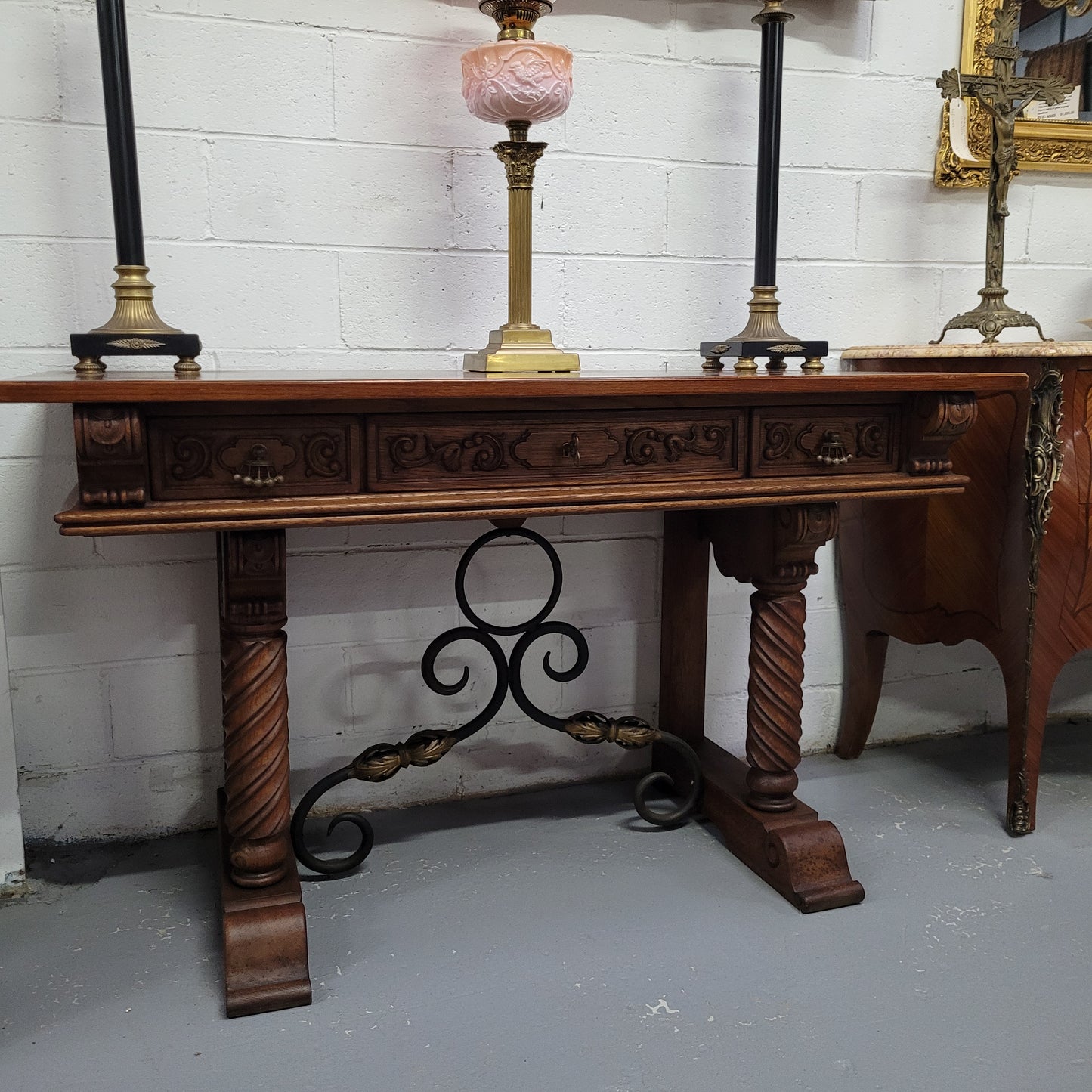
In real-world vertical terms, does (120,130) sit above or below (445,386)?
above

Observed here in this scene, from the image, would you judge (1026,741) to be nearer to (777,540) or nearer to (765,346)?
(777,540)

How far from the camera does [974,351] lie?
1.81 m

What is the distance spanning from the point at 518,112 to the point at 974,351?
0.90 metres

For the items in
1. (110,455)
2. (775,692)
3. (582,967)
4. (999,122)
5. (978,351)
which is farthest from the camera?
(999,122)

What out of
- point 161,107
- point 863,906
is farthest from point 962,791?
point 161,107

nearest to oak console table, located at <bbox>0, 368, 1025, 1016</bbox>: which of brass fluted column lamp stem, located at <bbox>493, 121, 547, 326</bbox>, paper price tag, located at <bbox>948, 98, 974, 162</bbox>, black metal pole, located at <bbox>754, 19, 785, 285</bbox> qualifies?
brass fluted column lamp stem, located at <bbox>493, 121, 547, 326</bbox>

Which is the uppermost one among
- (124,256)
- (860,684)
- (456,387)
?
(124,256)

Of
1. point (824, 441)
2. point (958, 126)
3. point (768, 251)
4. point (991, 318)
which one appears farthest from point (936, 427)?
point (958, 126)

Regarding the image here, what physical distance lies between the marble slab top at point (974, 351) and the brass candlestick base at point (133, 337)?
127cm

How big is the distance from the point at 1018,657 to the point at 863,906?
21.4 inches

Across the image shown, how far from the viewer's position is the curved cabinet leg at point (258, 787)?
1.36 metres

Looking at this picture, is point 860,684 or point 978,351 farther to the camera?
point 860,684

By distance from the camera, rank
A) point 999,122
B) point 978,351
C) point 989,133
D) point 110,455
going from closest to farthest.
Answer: point 110,455
point 978,351
point 999,122
point 989,133

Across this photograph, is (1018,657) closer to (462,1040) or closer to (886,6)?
(462,1040)
